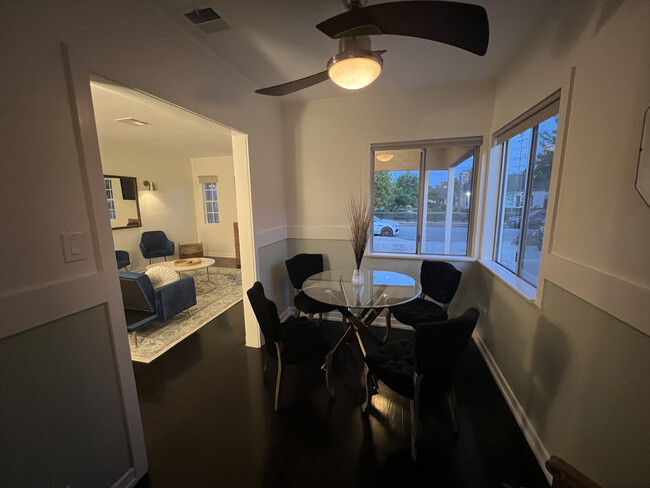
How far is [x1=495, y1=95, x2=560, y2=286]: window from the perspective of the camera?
1742mm

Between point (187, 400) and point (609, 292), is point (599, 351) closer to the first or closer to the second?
point (609, 292)

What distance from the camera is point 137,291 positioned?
259 centimetres

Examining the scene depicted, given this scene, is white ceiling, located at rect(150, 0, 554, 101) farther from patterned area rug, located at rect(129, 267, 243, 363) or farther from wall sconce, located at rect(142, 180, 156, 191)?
wall sconce, located at rect(142, 180, 156, 191)

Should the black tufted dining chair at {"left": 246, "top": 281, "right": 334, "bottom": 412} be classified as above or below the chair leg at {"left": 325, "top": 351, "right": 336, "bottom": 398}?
above

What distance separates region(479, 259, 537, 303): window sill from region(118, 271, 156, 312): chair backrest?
329cm

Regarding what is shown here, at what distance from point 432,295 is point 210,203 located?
20.1 ft

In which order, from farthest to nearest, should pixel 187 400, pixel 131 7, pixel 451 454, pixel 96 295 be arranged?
pixel 187 400
pixel 451 454
pixel 131 7
pixel 96 295

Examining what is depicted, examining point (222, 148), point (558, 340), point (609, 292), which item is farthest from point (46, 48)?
point (222, 148)

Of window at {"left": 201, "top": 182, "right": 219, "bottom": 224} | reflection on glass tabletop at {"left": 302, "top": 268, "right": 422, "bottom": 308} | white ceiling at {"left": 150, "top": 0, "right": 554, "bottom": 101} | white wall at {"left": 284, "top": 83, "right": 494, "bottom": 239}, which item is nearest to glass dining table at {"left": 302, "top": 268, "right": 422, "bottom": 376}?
reflection on glass tabletop at {"left": 302, "top": 268, "right": 422, "bottom": 308}

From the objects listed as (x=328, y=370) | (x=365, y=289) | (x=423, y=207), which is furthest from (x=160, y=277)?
(x=423, y=207)

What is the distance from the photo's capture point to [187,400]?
193cm

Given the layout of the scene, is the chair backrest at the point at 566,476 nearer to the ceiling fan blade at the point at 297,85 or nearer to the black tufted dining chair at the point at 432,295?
the black tufted dining chair at the point at 432,295

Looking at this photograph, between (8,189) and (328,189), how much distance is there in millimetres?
2456

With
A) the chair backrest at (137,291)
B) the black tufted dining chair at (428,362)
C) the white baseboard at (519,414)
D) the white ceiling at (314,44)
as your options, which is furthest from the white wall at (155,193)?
the white baseboard at (519,414)
